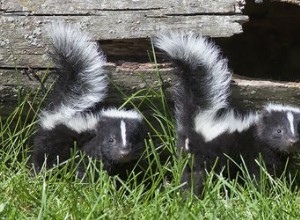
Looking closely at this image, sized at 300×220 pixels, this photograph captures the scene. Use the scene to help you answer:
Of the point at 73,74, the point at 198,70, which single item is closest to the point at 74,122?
the point at 73,74

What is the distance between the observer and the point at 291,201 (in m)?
4.39

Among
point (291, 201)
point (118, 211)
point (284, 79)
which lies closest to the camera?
point (118, 211)

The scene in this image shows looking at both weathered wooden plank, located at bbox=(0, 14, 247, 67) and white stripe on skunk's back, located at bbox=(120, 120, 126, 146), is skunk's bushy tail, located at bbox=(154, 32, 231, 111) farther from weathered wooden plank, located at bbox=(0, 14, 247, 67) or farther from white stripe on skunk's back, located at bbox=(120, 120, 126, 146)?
white stripe on skunk's back, located at bbox=(120, 120, 126, 146)

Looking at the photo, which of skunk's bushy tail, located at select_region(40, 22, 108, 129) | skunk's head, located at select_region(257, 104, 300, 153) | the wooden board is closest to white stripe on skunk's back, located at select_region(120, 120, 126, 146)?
skunk's bushy tail, located at select_region(40, 22, 108, 129)

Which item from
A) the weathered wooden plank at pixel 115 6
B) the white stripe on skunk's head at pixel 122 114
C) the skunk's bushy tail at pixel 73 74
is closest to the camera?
the weathered wooden plank at pixel 115 6

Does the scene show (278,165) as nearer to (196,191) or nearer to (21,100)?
(196,191)

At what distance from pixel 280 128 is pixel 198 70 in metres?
0.68

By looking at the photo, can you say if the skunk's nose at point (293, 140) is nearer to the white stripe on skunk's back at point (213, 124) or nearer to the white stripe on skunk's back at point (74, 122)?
the white stripe on skunk's back at point (213, 124)

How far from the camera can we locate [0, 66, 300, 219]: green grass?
155 inches

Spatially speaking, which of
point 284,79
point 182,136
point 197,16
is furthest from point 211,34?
point 284,79

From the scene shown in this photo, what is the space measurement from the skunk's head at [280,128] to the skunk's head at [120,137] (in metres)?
0.79

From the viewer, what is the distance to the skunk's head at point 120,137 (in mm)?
5012

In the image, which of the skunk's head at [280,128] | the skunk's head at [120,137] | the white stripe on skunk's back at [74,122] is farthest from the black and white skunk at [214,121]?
the white stripe on skunk's back at [74,122]

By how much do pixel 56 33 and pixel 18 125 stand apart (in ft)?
2.41
